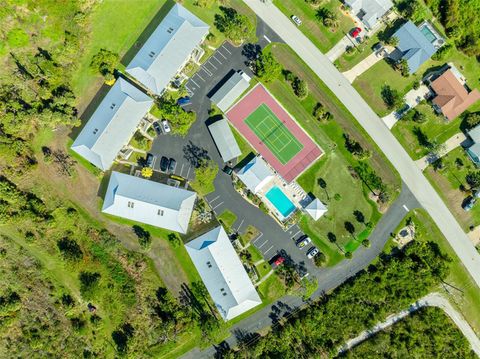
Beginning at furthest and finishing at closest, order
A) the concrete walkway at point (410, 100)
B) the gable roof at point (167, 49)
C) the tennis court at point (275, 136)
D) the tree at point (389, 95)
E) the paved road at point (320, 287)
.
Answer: the concrete walkway at point (410, 100) < the tennis court at point (275, 136) < the tree at point (389, 95) < the paved road at point (320, 287) < the gable roof at point (167, 49)

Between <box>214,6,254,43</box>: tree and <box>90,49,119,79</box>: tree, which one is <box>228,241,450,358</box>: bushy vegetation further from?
<box>90,49,119,79</box>: tree

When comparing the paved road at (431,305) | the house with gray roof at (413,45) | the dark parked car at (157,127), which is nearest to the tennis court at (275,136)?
the dark parked car at (157,127)

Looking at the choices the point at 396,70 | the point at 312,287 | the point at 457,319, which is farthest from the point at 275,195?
the point at 457,319

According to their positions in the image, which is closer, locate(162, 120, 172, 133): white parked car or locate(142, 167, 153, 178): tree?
locate(142, 167, 153, 178): tree

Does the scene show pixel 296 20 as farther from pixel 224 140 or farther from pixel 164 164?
pixel 164 164

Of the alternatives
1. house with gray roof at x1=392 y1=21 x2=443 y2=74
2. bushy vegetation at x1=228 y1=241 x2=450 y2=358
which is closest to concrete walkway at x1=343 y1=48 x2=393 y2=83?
house with gray roof at x1=392 y1=21 x2=443 y2=74

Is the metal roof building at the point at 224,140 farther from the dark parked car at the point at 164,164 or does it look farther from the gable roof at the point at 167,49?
the gable roof at the point at 167,49
